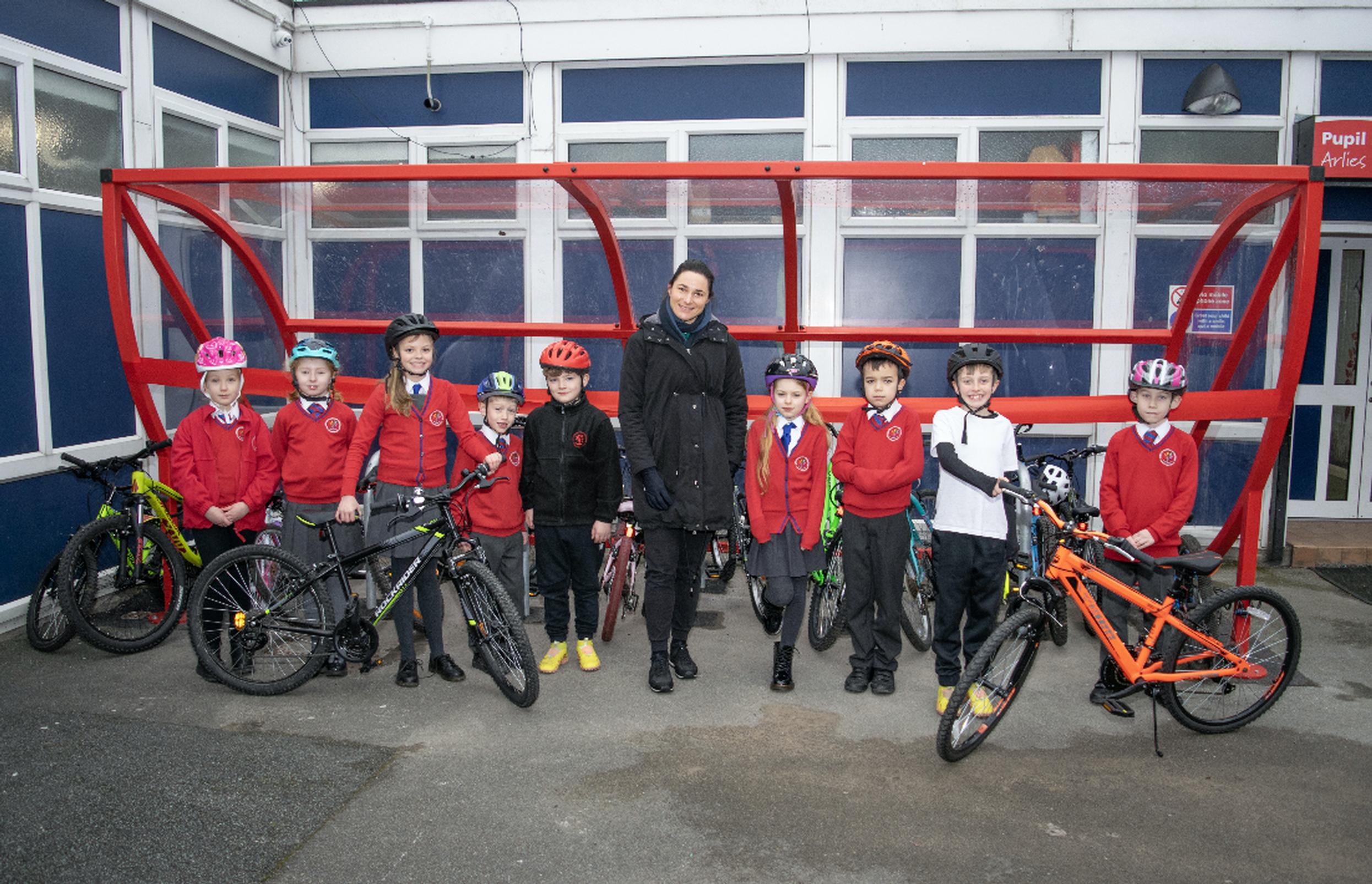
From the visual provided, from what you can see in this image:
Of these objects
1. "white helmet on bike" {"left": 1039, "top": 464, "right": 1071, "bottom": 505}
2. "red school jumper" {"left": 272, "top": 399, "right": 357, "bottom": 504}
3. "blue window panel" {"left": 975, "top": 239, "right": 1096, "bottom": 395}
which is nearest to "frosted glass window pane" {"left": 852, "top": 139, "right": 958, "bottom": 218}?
"blue window panel" {"left": 975, "top": 239, "right": 1096, "bottom": 395}

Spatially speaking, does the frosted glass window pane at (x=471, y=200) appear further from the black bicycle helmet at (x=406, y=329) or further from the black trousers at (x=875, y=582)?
the black trousers at (x=875, y=582)

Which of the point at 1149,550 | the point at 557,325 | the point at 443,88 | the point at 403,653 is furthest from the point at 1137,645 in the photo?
the point at 443,88

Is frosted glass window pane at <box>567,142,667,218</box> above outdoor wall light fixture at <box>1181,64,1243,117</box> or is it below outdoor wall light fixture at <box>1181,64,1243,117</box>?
below

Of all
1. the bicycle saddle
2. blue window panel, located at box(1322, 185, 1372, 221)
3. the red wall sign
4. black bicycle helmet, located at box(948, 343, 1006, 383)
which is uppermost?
the red wall sign

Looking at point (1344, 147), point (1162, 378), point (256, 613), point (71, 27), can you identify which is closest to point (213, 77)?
point (71, 27)

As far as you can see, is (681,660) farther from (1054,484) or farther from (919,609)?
(1054,484)

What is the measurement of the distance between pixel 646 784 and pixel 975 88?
224 inches

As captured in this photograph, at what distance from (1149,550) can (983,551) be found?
94 cm

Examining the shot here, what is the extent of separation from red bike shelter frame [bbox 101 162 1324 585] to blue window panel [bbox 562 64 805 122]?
190 cm

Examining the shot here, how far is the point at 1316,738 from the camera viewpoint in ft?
13.2

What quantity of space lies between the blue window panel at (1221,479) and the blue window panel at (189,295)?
6.80 meters

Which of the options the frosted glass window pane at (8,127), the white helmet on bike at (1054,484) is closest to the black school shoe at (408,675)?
the white helmet on bike at (1054,484)

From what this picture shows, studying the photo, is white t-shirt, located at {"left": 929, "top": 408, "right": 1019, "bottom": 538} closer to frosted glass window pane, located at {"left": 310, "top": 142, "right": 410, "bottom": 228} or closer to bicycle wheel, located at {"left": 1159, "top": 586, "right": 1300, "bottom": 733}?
bicycle wheel, located at {"left": 1159, "top": 586, "right": 1300, "bottom": 733}

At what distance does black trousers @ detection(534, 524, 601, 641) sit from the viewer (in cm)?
460
